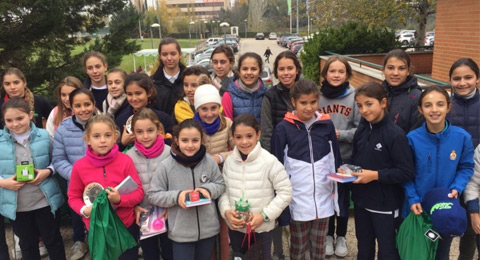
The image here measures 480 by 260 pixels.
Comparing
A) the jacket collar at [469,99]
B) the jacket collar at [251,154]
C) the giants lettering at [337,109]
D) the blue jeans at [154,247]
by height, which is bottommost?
the blue jeans at [154,247]

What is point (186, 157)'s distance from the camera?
277 centimetres

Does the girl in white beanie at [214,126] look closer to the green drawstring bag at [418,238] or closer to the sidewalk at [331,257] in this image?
the sidewalk at [331,257]

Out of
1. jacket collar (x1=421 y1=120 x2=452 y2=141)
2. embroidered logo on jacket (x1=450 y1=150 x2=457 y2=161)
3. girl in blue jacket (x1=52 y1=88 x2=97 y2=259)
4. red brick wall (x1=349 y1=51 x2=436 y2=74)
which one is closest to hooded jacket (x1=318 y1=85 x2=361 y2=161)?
jacket collar (x1=421 y1=120 x2=452 y2=141)

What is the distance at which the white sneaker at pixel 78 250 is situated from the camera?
3708 mm

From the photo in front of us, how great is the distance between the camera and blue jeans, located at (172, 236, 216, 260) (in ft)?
9.41

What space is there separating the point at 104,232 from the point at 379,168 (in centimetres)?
220

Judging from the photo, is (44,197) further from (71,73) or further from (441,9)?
→ (441,9)

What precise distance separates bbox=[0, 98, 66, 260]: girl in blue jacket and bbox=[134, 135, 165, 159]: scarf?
2.92 feet

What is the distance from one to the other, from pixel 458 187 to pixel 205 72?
2490mm

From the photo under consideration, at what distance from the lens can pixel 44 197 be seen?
10.6 feet

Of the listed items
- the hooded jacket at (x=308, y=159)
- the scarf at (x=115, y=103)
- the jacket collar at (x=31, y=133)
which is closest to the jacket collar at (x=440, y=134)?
the hooded jacket at (x=308, y=159)

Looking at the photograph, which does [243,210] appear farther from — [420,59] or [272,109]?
[420,59]

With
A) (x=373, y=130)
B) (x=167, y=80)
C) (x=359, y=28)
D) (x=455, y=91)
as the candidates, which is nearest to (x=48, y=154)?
(x=167, y=80)

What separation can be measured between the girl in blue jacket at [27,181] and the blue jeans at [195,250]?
4.08 feet
